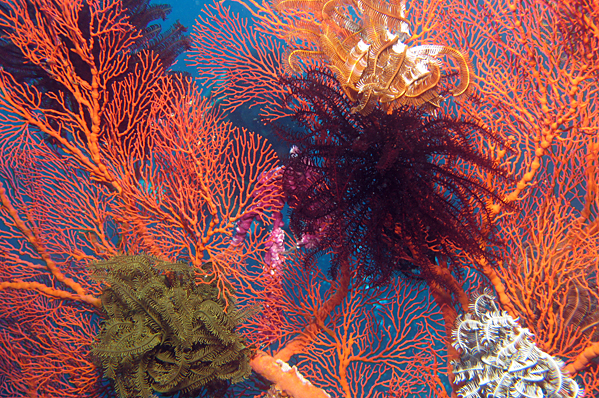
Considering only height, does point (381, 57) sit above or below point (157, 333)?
above

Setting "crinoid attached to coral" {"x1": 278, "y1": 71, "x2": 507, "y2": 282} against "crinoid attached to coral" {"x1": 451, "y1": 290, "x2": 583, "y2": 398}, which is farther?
"crinoid attached to coral" {"x1": 451, "y1": 290, "x2": 583, "y2": 398}

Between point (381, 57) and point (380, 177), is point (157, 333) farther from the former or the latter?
point (381, 57)

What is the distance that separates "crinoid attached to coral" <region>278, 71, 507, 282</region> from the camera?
7.19 ft

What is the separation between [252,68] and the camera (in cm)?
362

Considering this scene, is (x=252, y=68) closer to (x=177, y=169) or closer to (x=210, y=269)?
(x=177, y=169)

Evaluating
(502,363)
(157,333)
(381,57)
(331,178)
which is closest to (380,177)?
(331,178)

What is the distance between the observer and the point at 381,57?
200cm

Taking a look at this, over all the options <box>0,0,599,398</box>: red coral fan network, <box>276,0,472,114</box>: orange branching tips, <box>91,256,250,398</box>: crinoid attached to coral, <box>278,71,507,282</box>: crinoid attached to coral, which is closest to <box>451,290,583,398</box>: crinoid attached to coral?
<box>0,0,599,398</box>: red coral fan network

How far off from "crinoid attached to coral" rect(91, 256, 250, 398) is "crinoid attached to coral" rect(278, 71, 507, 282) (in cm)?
133

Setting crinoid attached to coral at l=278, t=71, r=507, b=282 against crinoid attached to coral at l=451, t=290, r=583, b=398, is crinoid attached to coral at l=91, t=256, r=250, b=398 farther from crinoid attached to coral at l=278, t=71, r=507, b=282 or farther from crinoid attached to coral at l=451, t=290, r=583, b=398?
crinoid attached to coral at l=451, t=290, r=583, b=398

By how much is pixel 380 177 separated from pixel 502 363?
181cm

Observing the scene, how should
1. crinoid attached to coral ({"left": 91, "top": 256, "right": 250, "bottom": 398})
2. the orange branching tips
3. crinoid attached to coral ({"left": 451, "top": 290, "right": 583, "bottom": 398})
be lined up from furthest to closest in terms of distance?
crinoid attached to coral ({"left": 91, "top": 256, "right": 250, "bottom": 398})
crinoid attached to coral ({"left": 451, "top": 290, "right": 583, "bottom": 398})
the orange branching tips

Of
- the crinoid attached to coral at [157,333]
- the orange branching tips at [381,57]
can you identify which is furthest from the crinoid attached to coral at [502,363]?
the crinoid attached to coral at [157,333]

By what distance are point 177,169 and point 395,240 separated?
7.30 feet
